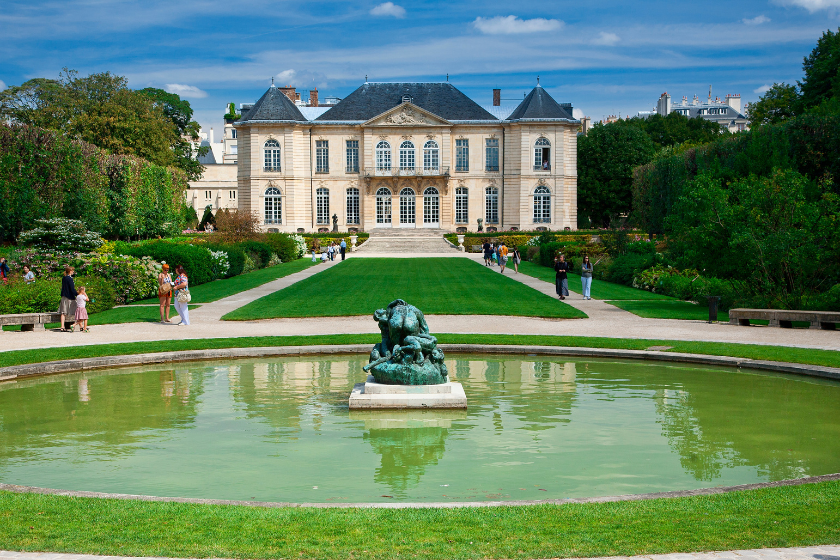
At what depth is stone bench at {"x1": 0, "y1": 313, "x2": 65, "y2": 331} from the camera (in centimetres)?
1684

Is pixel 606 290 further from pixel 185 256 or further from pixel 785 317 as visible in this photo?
pixel 185 256

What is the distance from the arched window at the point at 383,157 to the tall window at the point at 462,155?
19.3 ft

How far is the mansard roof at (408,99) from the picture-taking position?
6794 cm

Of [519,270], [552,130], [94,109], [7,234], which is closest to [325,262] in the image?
[519,270]

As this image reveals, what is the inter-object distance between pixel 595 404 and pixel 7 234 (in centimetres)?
2929

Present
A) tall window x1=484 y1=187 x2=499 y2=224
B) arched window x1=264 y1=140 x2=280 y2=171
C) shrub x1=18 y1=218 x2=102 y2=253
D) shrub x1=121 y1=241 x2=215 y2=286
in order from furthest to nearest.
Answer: tall window x1=484 y1=187 x2=499 y2=224 → arched window x1=264 y1=140 x2=280 y2=171 → shrub x1=121 y1=241 x2=215 y2=286 → shrub x1=18 y1=218 x2=102 y2=253

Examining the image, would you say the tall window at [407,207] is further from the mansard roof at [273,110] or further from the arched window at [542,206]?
the mansard roof at [273,110]

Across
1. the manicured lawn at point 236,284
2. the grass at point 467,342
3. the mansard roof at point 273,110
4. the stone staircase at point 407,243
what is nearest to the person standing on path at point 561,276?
the grass at point 467,342

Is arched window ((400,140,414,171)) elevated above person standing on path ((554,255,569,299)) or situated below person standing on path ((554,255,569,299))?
above

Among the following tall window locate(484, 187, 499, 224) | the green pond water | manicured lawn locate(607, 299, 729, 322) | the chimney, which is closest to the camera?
the green pond water

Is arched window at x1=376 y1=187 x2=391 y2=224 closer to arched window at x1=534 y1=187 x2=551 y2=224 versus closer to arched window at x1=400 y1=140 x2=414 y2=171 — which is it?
arched window at x1=400 y1=140 x2=414 y2=171

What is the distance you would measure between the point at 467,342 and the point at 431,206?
178 ft

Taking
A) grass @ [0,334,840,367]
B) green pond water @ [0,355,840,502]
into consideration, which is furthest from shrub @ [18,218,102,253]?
green pond water @ [0,355,840,502]

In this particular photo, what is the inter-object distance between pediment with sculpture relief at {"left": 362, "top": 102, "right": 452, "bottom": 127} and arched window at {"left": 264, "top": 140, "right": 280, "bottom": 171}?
792 centimetres
